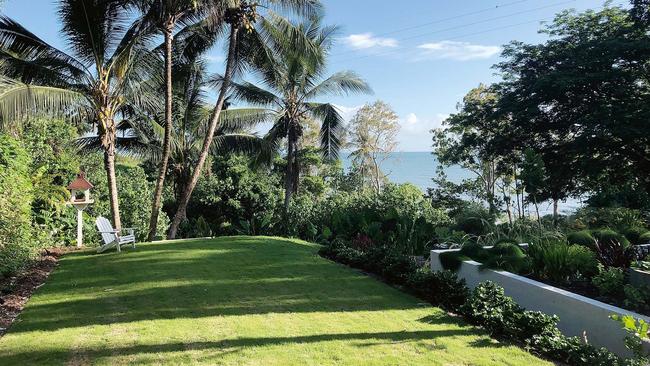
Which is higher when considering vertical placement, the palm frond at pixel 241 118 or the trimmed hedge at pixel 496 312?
the palm frond at pixel 241 118

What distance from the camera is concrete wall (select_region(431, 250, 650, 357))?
4348mm

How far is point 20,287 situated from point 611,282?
7761 mm

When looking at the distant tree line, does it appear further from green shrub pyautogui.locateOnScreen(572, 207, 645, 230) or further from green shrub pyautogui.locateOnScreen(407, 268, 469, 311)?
green shrub pyautogui.locateOnScreen(407, 268, 469, 311)

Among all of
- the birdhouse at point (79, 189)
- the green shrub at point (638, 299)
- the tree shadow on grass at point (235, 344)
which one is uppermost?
the birdhouse at point (79, 189)

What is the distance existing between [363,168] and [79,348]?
34.4 metres

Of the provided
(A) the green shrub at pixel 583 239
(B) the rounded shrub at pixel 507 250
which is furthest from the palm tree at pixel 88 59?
(A) the green shrub at pixel 583 239

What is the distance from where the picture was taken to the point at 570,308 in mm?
4902

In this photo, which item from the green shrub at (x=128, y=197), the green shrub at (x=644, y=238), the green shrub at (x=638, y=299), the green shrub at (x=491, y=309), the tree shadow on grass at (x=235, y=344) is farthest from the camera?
the green shrub at (x=128, y=197)

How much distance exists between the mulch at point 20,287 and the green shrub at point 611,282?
21.1ft

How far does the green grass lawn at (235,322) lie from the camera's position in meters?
4.08

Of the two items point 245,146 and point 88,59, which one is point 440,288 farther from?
point 245,146

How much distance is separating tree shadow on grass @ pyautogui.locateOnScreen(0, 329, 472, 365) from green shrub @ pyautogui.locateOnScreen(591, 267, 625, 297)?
1.71m

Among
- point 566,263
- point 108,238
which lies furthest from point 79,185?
point 566,263

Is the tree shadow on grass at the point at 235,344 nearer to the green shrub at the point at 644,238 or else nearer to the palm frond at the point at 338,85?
the green shrub at the point at 644,238
